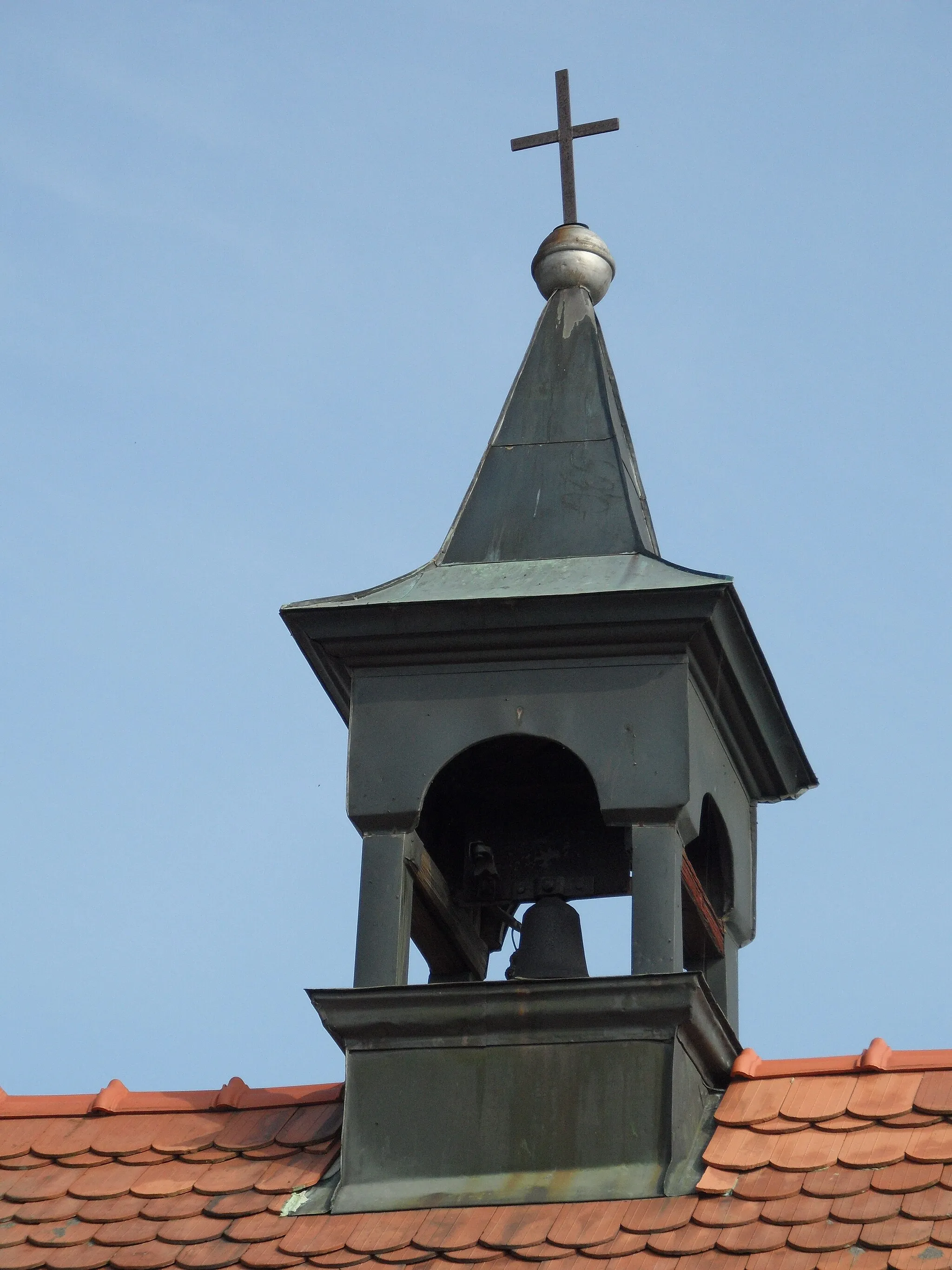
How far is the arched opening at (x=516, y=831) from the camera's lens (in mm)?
9711

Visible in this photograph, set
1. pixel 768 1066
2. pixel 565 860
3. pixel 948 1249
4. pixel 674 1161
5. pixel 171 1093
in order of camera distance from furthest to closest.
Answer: pixel 565 860, pixel 171 1093, pixel 768 1066, pixel 674 1161, pixel 948 1249

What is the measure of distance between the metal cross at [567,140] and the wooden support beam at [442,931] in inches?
122

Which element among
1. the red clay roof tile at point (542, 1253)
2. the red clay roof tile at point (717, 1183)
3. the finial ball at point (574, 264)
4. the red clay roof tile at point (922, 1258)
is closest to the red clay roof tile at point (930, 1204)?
the red clay roof tile at point (922, 1258)

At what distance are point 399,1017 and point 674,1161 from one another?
1.14 meters

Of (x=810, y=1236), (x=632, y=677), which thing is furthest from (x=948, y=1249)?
(x=632, y=677)

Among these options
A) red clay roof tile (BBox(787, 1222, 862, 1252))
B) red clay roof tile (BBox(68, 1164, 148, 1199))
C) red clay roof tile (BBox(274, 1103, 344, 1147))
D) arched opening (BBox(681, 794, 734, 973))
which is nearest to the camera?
red clay roof tile (BBox(787, 1222, 862, 1252))

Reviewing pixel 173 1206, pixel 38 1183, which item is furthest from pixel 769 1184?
pixel 38 1183

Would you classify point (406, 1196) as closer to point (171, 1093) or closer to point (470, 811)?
point (171, 1093)

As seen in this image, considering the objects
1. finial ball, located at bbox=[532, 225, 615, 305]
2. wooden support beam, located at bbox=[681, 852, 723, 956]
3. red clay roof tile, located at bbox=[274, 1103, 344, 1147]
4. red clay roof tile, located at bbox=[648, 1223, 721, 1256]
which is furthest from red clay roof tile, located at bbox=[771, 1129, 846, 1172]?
finial ball, located at bbox=[532, 225, 615, 305]

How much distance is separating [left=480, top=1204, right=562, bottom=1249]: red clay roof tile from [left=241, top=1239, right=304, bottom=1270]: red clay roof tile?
22 cm

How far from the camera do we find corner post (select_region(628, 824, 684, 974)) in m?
8.29

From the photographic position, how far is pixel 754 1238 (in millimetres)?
7344

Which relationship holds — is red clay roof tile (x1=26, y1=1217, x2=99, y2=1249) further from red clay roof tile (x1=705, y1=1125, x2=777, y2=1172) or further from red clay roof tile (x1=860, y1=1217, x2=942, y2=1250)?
red clay roof tile (x1=860, y1=1217, x2=942, y2=1250)

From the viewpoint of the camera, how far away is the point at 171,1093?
9.00 meters
